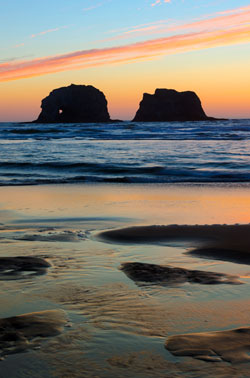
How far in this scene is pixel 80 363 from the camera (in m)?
3.04

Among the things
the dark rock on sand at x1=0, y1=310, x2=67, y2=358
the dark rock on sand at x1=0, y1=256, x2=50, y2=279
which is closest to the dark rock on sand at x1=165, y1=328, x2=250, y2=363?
the dark rock on sand at x1=0, y1=310, x2=67, y2=358

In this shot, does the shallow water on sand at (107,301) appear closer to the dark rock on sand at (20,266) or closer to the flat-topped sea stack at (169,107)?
the dark rock on sand at (20,266)

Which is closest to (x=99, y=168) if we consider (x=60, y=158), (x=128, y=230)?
(x=60, y=158)

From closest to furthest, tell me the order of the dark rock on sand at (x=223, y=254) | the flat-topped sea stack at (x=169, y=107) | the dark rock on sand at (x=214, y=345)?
the dark rock on sand at (x=214, y=345), the dark rock on sand at (x=223, y=254), the flat-topped sea stack at (x=169, y=107)

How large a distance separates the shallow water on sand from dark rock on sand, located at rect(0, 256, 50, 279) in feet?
0.35

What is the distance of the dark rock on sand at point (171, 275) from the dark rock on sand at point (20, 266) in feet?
2.84

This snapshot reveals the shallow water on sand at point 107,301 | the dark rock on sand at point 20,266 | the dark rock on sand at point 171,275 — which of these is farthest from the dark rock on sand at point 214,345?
the dark rock on sand at point 20,266

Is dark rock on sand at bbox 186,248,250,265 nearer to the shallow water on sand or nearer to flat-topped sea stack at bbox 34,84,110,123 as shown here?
the shallow water on sand

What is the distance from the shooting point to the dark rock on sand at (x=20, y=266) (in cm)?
496

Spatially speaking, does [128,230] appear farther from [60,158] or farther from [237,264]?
[60,158]

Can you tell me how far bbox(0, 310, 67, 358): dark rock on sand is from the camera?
10.7ft

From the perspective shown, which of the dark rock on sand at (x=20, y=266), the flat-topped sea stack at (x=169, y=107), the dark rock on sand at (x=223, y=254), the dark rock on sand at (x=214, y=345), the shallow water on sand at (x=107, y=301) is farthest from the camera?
the flat-topped sea stack at (x=169, y=107)

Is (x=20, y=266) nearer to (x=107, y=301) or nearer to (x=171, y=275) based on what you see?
(x=107, y=301)

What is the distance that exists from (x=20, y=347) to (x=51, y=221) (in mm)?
5105
